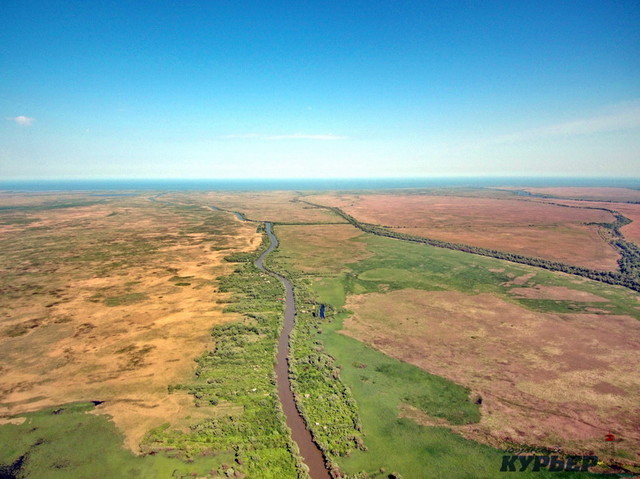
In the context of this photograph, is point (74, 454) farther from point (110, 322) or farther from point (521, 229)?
point (521, 229)

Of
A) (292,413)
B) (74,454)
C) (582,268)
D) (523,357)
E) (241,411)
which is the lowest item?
(292,413)

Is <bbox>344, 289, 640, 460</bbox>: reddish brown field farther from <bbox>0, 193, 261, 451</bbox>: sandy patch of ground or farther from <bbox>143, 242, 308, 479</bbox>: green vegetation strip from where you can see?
<bbox>0, 193, 261, 451</bbox>: sandy patch of ground

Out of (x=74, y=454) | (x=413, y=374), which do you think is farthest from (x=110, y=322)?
(x=413, y=374)

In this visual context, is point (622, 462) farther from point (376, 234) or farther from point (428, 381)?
point (376, 234)

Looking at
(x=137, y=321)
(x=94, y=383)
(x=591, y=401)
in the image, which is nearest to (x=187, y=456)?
(x=94, y=383)

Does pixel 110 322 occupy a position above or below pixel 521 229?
below

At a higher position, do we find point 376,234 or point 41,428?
point 376,234
